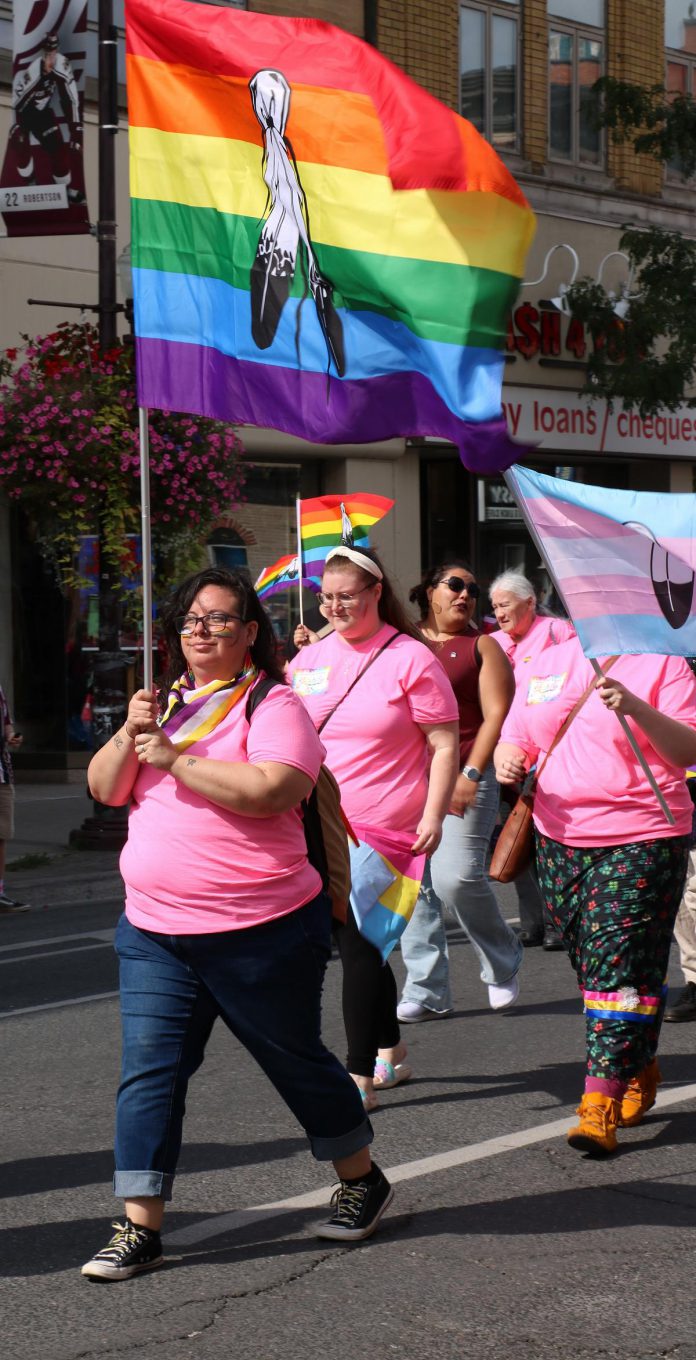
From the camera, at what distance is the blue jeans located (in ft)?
13.6

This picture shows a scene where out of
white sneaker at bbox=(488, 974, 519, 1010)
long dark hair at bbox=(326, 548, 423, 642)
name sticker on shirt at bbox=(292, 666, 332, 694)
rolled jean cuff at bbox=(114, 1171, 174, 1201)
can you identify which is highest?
long dark hair at bbox=(326, 548, 423, 642)

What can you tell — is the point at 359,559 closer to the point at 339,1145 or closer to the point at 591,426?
the point at 339,1145

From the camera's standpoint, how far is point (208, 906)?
163 inches

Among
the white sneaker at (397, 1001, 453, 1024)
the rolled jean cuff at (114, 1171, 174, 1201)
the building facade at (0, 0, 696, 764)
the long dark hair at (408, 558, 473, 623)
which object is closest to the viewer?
the rolled jean cuff at (114, 1171, 174, 1201)

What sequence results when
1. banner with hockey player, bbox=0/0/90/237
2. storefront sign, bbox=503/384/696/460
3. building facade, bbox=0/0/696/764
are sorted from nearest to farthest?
banner with hockey player, bbox=0/0/90/237 → building facade, bbox=0/0/696/764 → storefront sign, bbox=503/384/696/460

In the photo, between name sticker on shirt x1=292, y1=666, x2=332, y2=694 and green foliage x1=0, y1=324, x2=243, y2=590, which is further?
green foliage x1=0, y1=324, x2=243, y2=590

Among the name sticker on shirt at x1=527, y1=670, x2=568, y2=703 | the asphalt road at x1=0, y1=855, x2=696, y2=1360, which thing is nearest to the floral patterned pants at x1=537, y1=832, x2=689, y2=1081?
the asphalt road at x1=0, y1=855, x2=696, y2=1360

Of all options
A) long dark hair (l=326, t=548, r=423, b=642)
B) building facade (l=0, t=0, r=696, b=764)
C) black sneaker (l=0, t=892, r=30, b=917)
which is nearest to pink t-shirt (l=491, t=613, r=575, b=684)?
long dark hair (l=326, t=548, r=423, b=642)

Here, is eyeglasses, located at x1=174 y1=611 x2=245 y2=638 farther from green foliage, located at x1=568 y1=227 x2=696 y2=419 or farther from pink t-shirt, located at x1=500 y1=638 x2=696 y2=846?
green foliage, located at x1=568 y1=227 x2=696 y2=419

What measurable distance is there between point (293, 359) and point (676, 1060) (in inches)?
123

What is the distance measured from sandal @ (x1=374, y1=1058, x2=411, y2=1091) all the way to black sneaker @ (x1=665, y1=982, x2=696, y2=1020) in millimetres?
1563

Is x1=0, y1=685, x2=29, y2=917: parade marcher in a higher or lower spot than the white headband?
lower

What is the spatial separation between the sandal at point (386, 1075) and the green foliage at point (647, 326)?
15771 mm

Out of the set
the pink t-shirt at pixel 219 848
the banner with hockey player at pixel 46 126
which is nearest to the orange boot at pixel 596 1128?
the pink t-shirt at pixel 219 848
